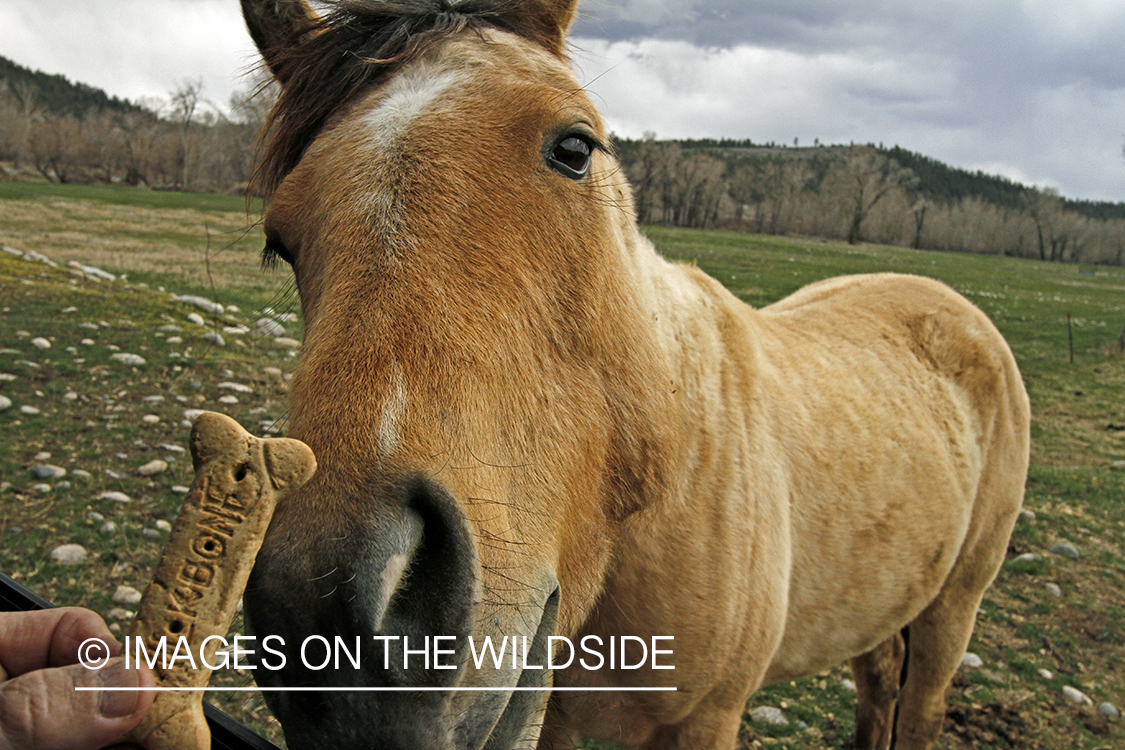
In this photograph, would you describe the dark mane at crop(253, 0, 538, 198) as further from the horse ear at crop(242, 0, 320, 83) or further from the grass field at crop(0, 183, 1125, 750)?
the grass field at crop(0, 183, 1125, 750)

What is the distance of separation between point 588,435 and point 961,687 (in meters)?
4.57

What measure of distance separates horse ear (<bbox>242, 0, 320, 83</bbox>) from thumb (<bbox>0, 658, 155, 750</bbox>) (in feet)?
6.72

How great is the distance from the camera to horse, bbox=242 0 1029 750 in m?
1.23

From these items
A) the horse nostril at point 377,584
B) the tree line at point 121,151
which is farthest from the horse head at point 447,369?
the tree line at point 121,151

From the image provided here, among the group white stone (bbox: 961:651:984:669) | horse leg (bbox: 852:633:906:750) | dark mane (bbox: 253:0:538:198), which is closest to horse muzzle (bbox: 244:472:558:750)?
dark mane (bbox: 253:0:538:198)

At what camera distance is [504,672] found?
138 centimetres

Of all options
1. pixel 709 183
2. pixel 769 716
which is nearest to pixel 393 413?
pixel 769 716

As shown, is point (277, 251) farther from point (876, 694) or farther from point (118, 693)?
point (876, 694)

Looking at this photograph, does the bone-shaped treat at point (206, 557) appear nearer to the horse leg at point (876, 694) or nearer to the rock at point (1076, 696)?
the horse leg at point (876, 694)

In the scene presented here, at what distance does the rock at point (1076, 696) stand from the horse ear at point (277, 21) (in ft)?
19.9

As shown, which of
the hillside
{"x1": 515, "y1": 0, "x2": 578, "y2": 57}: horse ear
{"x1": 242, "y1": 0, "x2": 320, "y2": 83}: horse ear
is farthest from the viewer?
the hillside

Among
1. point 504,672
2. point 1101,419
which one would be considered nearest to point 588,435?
point 504,672

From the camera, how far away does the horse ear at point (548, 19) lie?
2.24 meters

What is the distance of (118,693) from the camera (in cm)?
100
